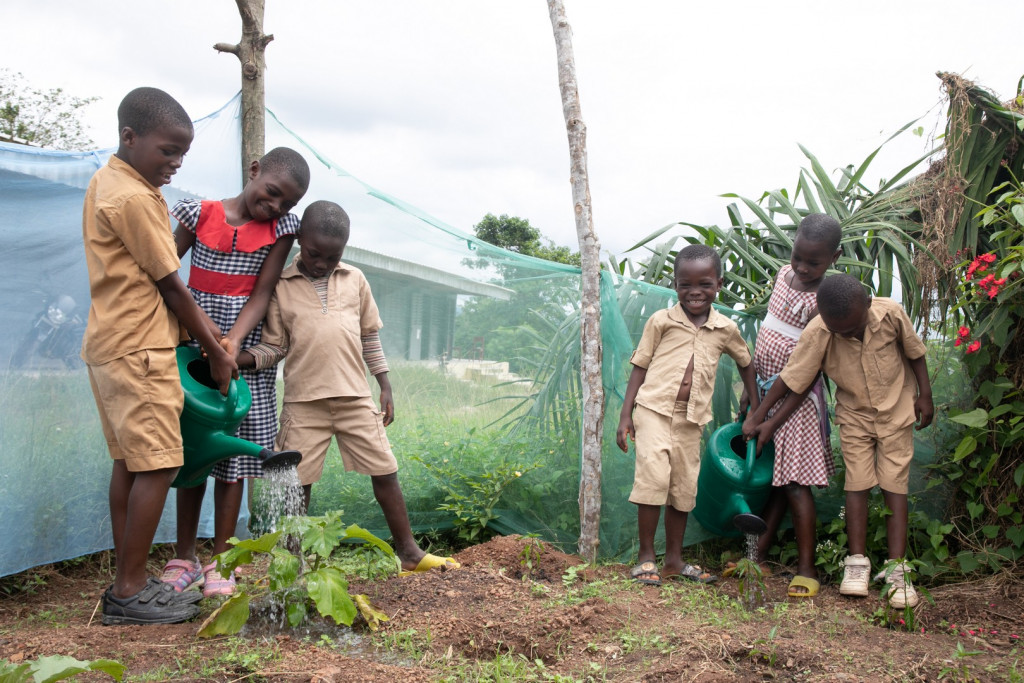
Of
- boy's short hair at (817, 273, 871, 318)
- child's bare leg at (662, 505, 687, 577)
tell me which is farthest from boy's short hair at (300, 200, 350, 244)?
boy's short hair at (817, 273, 871, 318)

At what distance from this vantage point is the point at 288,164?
285 centimetres

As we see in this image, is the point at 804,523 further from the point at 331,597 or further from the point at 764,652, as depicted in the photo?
the point at 331,597

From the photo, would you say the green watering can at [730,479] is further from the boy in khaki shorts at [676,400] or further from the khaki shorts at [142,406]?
the khaki shorts at [142,406]

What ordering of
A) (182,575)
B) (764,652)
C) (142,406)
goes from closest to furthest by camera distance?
(764,652) < (142,406) < (182,575)

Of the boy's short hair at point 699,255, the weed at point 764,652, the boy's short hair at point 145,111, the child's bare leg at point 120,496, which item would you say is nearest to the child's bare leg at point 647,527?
A: the weed at point 764,652

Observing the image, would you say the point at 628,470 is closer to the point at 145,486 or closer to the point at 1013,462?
the point at 1013,462

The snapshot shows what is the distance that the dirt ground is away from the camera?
7.23 feet

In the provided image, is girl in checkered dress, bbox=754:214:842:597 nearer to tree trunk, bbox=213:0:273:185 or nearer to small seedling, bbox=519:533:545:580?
small seedling, bbox=519:533:545:580

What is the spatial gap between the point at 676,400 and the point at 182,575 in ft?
6.61

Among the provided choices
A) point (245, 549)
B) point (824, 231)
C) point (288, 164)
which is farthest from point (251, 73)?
point (824, 231)

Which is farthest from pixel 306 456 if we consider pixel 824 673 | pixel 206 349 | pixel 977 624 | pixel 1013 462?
pixel 1013 462

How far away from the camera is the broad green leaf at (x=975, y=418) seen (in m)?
2.97

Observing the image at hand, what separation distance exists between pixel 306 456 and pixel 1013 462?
2747 mm

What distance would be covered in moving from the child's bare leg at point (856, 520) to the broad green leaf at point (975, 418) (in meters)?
0.44
